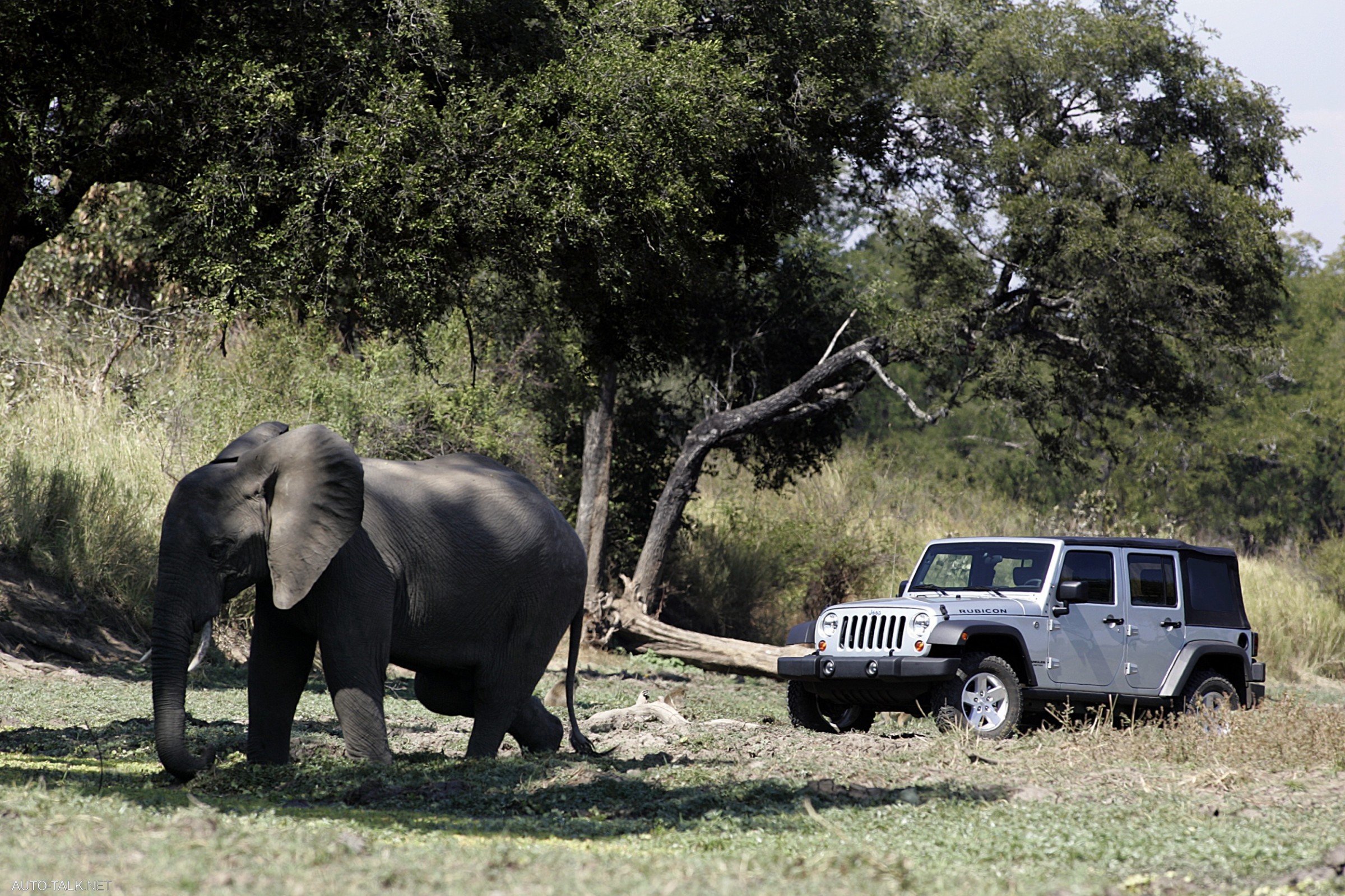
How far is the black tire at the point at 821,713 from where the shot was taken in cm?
1291

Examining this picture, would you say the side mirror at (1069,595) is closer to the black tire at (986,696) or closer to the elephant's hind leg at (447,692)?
the black tire at (986,696)

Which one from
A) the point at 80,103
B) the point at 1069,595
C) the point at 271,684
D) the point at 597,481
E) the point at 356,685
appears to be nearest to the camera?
the point at 356,685

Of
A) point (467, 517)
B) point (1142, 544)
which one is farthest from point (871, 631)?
point (467, 517)

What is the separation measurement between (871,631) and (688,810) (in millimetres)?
5255

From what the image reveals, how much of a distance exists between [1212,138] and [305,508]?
66.5ft

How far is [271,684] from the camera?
28.7 ft

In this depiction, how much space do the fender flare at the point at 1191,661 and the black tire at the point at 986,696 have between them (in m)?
1.64

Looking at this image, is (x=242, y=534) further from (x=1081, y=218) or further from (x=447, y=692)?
(x=1081, y=218)

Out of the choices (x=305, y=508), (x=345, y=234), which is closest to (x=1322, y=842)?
(x=305, y=508)

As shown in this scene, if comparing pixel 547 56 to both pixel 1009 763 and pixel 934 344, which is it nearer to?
pixel 1009 763

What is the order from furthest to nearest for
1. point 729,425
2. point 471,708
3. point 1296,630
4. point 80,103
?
1. point 1296,630
2. point 729,425
3. point 80,103
4. point 471,708

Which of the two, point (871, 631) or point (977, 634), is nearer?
point (977, 634)

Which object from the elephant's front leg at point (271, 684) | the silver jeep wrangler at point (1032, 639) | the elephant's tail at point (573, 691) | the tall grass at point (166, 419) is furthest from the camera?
the tall grass at point (166, 419)

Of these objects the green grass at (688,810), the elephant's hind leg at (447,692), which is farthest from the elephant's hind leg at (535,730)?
the elephant's hind leg at (447,692)
